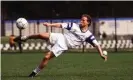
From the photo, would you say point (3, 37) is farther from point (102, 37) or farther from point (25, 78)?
point (25, 78)

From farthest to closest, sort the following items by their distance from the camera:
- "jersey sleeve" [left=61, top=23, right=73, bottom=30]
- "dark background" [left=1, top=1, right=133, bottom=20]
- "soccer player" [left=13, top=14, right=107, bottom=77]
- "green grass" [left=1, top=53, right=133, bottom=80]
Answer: "dark background" [left=1, top=1, right=133, bottom=20]
"green grass" [left=1, top=53, right=133, bottom=80]
"soccer player" [left=13, top=14, right=107, bottom=77]
"jersey sleeve" [left=61, top=23, right=73, bottom=30]

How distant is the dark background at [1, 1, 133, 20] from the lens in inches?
2016

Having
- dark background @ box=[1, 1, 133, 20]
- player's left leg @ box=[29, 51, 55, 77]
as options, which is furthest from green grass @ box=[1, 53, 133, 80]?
dark background @ box=[1, 1, 133, 20]

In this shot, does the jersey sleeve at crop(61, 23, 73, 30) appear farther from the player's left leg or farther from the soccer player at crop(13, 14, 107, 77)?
the player's left leg

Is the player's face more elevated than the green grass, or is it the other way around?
the player's face

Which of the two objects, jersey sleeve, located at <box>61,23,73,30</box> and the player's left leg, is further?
the player's left leg

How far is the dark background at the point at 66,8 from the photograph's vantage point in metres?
51.2

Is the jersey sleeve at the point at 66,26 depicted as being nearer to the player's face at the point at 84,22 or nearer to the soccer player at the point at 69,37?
the soccer player at the point at 69,37

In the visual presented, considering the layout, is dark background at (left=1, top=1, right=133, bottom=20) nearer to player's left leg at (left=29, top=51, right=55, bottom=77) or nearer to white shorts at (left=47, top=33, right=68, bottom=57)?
player's left leg at (left=29, top=51, right=55, bottom=77)

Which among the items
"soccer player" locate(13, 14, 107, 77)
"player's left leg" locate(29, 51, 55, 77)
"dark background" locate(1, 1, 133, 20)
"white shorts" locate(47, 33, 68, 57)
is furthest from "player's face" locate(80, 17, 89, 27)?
"dark background" locate(1, 1, 133, 20)

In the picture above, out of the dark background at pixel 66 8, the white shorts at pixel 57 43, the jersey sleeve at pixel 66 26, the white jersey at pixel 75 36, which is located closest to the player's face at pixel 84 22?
the white jersey at pixel 75 36

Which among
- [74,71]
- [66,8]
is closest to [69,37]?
[74,71]

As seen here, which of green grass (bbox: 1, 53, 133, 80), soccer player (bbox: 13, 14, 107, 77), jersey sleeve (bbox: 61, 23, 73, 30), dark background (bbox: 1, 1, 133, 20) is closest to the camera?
jersey sleeve (bbox: 61, 23, 73, 30)

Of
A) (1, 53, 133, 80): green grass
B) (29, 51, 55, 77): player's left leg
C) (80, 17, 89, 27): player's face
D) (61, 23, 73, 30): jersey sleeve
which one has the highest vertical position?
(80, 17, 89, 27): player's face
